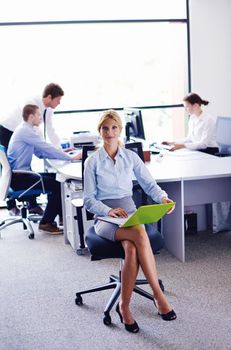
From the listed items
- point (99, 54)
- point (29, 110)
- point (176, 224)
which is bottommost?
point (176, 224)

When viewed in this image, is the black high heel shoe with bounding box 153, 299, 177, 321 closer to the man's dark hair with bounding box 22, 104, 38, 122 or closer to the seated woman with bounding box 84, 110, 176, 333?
the seated woman with bounding box 84, 110, 176, 333

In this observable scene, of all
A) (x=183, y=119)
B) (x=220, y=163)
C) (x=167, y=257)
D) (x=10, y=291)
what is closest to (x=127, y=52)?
(x=183, y=119)

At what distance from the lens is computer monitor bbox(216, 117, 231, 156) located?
489 centimetres

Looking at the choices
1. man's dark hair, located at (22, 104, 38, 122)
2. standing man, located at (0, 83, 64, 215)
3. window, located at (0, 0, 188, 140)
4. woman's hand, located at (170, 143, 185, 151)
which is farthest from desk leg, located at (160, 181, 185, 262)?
window, located at (0, 0, 188, 140)

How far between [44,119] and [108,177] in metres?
2.39

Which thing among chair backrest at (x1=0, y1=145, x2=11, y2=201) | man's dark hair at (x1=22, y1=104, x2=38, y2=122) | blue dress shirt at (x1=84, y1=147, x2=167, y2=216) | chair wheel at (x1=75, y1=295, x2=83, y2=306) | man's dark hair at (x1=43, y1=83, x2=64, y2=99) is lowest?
chair wheel at (x1=75, y1=295, x2=83, y2=306)

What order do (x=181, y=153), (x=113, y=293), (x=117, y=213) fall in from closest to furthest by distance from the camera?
(x=117, y=213) < (x=113, y=293) < (x=181, y=153)

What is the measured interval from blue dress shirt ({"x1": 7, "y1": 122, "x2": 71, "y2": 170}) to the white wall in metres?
2.46

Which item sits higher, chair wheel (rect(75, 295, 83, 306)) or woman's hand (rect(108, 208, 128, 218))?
woman's hand (rect(108, 208, 128, 218))

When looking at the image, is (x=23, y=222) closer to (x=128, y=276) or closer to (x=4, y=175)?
(x=4, y=175)

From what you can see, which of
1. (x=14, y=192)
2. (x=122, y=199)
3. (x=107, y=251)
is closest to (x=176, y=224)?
(x=122, y=199)

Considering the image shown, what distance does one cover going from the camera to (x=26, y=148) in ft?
15.4

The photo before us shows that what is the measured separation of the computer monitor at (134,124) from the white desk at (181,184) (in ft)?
1.84

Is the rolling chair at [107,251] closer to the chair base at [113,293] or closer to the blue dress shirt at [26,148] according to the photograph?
the chair base at [113,293]
